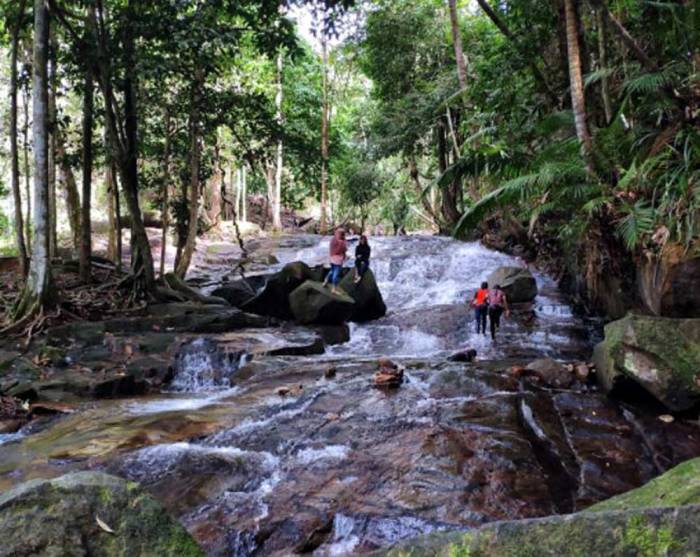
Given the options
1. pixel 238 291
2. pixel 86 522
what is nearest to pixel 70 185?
pixel 238 291

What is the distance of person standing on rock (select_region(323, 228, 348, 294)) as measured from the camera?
1386 cm

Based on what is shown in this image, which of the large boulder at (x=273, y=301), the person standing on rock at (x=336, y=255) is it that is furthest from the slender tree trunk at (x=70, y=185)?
the person standing on rock at (x=336, y=255)

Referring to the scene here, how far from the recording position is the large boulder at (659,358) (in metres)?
7.00

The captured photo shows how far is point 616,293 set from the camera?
11266mm

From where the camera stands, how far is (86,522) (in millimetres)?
2375

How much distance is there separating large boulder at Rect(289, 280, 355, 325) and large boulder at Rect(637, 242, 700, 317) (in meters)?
7.46

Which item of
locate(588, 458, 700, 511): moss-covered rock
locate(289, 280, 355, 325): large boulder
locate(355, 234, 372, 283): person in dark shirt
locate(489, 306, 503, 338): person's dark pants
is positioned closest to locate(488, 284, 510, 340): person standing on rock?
locate(489, 306, 503, 338): person's dark pants

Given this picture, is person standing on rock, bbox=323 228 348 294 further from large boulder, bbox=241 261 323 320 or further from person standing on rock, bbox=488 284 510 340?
person standing on rock, bbox=488 284 510 340

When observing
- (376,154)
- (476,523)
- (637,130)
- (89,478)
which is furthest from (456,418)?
(376,154)

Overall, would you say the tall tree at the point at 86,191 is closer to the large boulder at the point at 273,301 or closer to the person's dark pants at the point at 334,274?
the large boulder at the point at 273,301

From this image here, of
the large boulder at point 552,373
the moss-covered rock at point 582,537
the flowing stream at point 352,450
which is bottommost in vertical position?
the flowing stream at point 352,450

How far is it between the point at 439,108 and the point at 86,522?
1478 centimetres

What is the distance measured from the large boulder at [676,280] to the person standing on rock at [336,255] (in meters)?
7.03

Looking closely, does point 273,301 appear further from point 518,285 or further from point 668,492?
point 668,492
